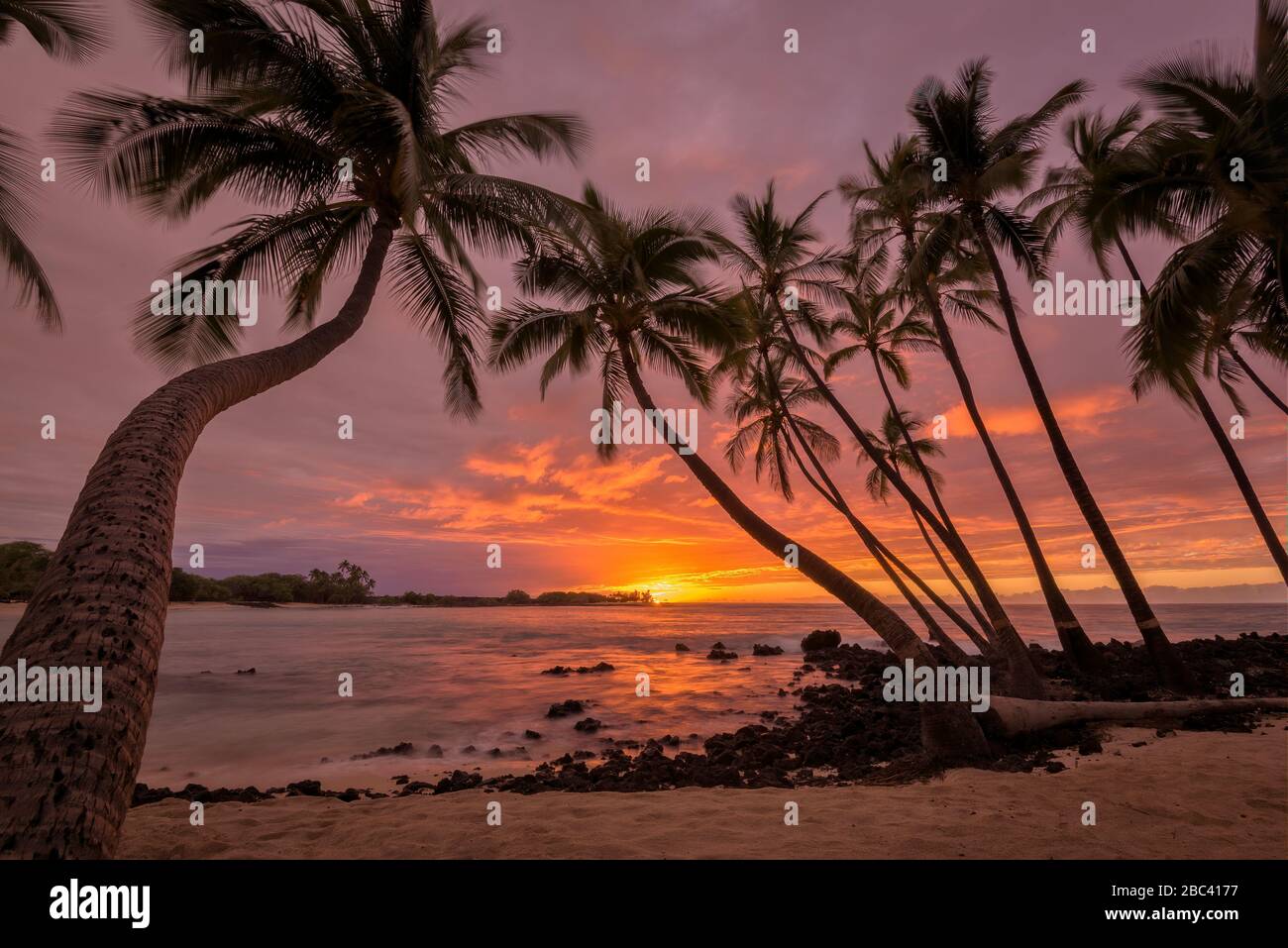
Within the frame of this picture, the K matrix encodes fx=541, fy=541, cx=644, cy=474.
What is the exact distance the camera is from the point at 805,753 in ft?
26.1

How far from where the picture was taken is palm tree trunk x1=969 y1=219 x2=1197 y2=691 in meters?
10.9

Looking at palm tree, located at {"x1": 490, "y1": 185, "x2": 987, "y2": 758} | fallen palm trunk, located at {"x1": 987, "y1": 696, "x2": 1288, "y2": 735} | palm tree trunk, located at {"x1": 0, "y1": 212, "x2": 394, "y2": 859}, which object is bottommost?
fallen palm trunk, located at {"x1": 987, "y1": 696, "x2": 1288, "y2": 735}

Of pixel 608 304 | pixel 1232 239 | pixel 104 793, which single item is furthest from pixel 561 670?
pixel 1232 239

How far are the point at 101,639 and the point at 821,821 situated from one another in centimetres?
540

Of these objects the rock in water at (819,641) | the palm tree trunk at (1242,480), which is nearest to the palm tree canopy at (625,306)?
the palm tree trunk at (1242,480)

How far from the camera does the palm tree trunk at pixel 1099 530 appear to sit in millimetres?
10898

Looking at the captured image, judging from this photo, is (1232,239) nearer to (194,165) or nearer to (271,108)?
(271,108)

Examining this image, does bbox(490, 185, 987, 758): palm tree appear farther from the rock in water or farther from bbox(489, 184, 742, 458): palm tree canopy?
the rock in water

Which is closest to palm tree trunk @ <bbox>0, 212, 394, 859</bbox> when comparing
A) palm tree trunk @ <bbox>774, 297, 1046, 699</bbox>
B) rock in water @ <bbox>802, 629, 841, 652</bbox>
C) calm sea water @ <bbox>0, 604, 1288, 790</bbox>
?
calm sea water @ <bbox>0, 604, 1288, 790</bbox>

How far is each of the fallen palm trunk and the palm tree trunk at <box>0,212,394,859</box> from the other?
359 inches

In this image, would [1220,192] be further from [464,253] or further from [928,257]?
[464,253]

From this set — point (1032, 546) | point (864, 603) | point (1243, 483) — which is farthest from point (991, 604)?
point (1243, 483)

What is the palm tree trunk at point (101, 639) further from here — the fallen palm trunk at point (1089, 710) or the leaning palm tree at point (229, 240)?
the fallen palm trunk at point (1089, 710)
